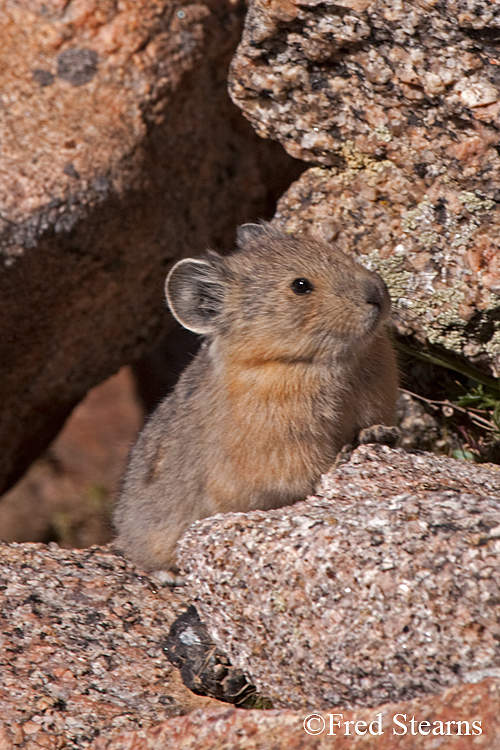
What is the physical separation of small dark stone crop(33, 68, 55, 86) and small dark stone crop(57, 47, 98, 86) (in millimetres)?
86

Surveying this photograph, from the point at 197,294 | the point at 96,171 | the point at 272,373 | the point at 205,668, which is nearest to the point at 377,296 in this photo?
the point at 272,373

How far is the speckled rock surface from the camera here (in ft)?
16.1

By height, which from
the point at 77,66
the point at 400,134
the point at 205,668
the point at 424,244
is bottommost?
the point at 205,668

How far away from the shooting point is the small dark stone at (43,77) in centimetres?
787

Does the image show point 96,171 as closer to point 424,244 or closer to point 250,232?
point 250,232

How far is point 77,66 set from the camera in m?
7.94

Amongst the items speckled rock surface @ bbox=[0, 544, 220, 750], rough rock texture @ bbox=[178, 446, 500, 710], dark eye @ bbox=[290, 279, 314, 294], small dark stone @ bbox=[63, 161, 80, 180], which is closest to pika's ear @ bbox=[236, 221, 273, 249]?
dark eye @ bbox=[290, 279, 314, 294]

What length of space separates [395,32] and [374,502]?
336cm

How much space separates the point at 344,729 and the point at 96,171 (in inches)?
212

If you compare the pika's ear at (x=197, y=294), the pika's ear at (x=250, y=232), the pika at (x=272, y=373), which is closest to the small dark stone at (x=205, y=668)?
the pika at (x=272, y=373)

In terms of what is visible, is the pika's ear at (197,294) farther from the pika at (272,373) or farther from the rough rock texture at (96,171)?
the rough rock texture at (96,171)

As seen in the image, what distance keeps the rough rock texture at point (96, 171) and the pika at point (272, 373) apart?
203 centimetres

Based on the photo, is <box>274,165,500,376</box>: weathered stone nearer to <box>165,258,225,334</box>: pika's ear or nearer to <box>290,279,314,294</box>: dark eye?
<box>290,279,314,294</box>: dark eye

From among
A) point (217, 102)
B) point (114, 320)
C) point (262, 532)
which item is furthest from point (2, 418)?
point (262, 532)
